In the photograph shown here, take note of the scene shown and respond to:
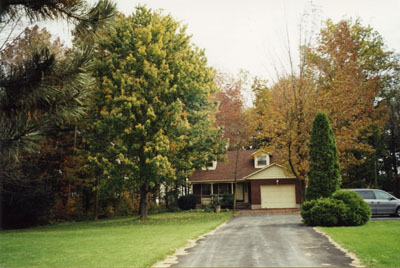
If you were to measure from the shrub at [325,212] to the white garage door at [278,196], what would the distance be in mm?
17882

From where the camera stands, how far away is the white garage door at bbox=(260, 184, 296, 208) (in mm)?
33625

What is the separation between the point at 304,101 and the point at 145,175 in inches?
423

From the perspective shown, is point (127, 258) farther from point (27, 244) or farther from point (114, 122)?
point (114, 122)

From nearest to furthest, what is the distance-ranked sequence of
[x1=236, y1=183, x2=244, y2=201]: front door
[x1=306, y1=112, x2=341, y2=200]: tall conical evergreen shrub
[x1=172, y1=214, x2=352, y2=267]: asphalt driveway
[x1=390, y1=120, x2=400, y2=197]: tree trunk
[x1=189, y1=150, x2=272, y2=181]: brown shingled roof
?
1. [x1=172, y1=214, x2=352, y2=267]: asphalt driveway
2. [x1=306, y1=112, x2=341, y2=200]: tall conical evergreen shrub
3. [x1=390, y1=120, x2=400, y2=197]: tree trunk
4. [x1=189, y1=150, x2=272, y2=181]: brown shingled roof
5. [x1=236, y1=183, x2=244, y2=201]: front door

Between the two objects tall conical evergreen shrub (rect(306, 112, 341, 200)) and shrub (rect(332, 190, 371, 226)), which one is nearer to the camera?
shrub (rect(332, 190, 371, 226))

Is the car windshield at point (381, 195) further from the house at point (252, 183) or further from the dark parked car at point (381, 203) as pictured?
the house at point (252, 183)

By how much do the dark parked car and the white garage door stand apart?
44.8 feet

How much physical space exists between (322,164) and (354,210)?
2.57m

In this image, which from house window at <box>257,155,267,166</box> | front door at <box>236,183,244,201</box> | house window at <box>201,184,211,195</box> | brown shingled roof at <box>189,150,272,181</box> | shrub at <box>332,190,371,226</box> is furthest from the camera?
house window at <box>201,184,211,195</box>

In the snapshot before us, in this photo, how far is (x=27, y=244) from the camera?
13.1 m

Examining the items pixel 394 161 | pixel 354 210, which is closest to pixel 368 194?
pixel 354 210

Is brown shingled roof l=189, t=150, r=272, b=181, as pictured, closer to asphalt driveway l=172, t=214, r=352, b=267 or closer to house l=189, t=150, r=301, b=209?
house l=189, t=150, r=301, b=209

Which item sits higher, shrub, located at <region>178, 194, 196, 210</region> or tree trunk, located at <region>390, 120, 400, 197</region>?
tree trunk, located at <region>390, 120, 400, 197</region>

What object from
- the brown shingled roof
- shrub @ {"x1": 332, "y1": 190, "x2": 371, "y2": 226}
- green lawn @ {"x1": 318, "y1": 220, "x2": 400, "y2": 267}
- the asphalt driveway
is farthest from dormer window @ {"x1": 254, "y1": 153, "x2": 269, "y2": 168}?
the asphalt driveway
